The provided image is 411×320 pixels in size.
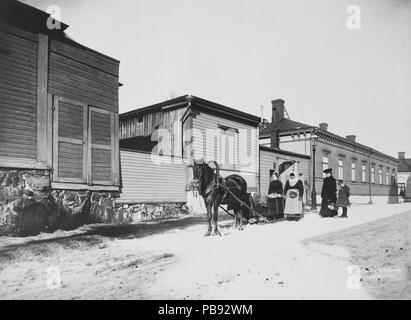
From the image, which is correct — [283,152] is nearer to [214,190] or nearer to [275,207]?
[275,207]

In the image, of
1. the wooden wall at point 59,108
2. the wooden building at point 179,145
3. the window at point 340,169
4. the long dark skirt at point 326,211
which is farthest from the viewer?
the window at point 340,169

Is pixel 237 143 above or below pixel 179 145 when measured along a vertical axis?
above

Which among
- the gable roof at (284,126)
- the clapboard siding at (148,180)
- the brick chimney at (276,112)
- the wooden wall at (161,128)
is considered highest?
the brick chimney at (276,112)

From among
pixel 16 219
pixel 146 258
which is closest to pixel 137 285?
pixel 146 258

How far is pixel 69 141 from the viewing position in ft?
33.1

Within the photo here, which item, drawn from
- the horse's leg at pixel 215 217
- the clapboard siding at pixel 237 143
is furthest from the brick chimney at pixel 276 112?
the horse's leg at pixel 215 217

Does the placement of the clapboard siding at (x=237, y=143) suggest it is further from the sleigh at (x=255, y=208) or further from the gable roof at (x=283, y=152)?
the sleigh at (x=255, y=208)

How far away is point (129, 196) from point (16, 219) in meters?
4.65

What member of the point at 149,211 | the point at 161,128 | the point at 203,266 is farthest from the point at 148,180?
the point at 203,266

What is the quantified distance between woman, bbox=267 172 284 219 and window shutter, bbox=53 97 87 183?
623 centimetres

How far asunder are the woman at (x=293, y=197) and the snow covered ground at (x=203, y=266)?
3698mm

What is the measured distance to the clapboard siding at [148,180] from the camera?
42.0 feet

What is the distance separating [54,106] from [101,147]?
6.71 ft
